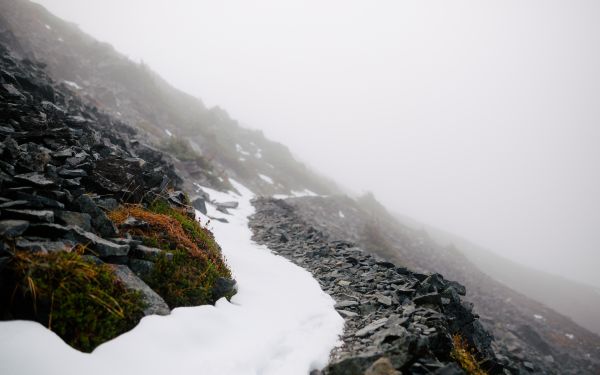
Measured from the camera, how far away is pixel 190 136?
36719 millimetres

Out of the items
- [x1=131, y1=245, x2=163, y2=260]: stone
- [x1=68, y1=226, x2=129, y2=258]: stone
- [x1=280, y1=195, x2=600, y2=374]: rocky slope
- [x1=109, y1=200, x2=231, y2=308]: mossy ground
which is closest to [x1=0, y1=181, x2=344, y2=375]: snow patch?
[x1=109, y1=200, x2=231, y2=308]: mossy ground

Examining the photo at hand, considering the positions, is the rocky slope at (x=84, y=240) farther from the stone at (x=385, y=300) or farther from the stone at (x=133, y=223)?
the stone at (x=385, y=300)

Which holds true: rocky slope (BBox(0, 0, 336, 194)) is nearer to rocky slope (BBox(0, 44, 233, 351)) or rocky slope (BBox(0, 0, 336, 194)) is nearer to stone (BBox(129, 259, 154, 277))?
rocky slope (BBox(0, 44, 233, 351))

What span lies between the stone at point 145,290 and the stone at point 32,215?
135cm

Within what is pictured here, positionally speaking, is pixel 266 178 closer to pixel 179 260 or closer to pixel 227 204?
pixel 227 204

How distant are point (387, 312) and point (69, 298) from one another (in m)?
7.17

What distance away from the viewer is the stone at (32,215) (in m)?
4.84

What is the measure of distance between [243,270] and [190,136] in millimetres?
31160

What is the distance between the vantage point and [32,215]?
196 inches

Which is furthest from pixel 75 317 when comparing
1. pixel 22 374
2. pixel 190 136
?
pixel 190 136

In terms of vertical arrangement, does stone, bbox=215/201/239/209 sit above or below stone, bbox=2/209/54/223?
below

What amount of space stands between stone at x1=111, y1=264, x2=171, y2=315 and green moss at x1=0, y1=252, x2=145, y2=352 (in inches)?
9.9

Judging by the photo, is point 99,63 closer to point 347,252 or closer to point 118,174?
point 118,174

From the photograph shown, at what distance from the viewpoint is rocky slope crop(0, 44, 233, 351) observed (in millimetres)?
4207
